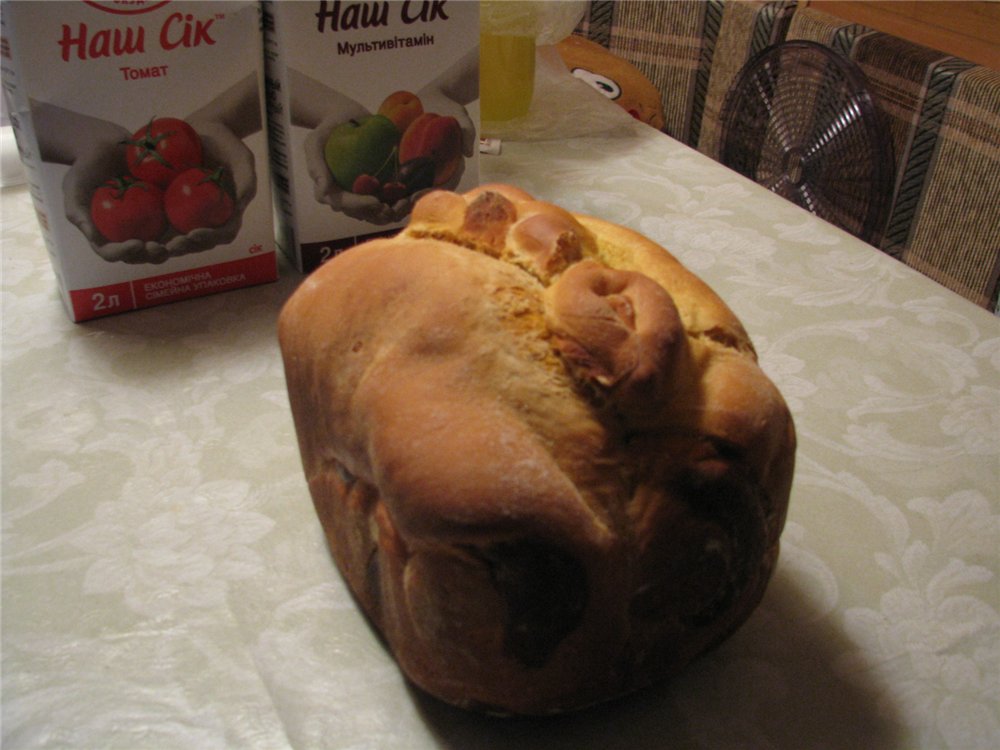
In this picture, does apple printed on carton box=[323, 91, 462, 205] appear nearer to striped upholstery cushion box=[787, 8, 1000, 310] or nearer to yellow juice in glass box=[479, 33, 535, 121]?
A: yellow juice in glass box=[479, 33, 535, 121]

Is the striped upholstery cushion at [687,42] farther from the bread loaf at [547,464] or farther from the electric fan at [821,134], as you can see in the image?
the bread loaf at [547,464]

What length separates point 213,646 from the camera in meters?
0.61

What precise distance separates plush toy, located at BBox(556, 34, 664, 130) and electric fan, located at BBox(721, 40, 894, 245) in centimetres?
18

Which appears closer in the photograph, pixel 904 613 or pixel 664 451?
pixel 664 451

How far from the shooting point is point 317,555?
2.22 ft

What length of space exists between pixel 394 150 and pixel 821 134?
3.10ft

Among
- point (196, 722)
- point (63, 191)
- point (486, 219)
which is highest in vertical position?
point (486, 219)

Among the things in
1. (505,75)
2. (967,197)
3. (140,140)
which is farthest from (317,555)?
(967,197)

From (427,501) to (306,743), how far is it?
203mm

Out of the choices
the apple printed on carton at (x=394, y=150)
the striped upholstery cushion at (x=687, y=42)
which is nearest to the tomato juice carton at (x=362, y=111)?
the apple printed on carton at (x=394, y=150)

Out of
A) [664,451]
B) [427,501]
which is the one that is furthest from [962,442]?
[427,501]

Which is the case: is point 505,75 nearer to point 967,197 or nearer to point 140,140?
point 140,140

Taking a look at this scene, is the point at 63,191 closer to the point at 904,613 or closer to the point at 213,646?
the point at 213,646

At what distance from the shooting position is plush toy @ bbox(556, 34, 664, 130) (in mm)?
1749
